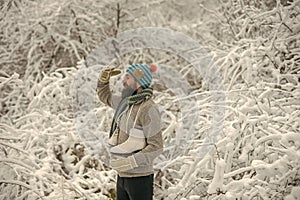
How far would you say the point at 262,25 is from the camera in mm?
4781

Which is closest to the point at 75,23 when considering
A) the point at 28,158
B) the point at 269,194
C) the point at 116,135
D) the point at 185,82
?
the point at 185,82

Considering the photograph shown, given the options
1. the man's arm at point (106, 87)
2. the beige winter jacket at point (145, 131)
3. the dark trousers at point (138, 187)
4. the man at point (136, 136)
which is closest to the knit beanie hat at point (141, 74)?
the man at point (136, 136)

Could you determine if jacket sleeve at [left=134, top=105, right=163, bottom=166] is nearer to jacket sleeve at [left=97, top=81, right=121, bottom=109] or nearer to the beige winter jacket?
the beige winter jacket

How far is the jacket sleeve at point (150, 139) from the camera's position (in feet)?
8.86

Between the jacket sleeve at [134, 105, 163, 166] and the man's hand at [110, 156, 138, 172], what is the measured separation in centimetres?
3

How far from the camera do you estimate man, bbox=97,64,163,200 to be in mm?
2717

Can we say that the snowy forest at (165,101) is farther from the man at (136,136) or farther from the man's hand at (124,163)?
the man's hand at (124,163)

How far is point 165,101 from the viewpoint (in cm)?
532

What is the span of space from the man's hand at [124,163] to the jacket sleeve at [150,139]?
3cm

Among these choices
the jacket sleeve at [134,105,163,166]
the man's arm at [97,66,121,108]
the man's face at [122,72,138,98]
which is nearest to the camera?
the jacket sleeve at [134,105,163,166]

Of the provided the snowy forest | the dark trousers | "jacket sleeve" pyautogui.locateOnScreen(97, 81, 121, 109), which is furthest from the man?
the snowy forest

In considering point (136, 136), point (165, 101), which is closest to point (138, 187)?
point (136, 136)

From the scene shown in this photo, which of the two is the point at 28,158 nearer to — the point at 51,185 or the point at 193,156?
the point at 51,185

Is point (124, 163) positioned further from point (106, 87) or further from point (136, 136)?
point (106, 87)
